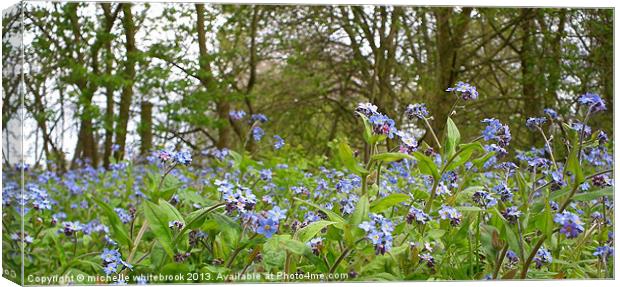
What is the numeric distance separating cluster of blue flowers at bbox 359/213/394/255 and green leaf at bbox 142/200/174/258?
52 centimetres

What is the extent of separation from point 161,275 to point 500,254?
0.92 meters

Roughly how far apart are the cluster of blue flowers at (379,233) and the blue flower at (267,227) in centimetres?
24

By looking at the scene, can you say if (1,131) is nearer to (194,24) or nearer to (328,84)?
(194,24)

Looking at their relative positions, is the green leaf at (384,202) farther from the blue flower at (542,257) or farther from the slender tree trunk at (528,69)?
the slender tree trunk at (528,69)

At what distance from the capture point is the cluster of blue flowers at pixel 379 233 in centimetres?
195

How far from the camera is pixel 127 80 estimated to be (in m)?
3.32

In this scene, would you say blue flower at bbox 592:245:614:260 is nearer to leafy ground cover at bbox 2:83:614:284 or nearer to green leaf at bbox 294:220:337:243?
leafy ground cover at bbox 2:83:614:284

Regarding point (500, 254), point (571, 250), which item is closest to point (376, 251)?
point (500, 254)

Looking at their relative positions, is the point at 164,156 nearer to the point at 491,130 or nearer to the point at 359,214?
the point at 359,214

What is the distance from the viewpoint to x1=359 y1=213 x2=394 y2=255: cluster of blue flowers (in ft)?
6.38

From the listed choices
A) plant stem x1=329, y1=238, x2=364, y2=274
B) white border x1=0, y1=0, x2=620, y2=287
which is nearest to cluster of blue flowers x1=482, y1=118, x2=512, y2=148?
white border x1=0, y1=0, x2=620, y2=287

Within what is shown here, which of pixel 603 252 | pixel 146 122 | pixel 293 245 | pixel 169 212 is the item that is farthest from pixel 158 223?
pixel 146 122

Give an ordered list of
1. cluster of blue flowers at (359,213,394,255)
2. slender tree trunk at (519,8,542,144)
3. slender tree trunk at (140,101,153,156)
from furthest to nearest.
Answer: slender tree trunk at (140,101,153,156) < slender tree trunk at (519,8,542,144) < cluster of blue flowers at (359,213,394,255)

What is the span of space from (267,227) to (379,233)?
0.29 metres
